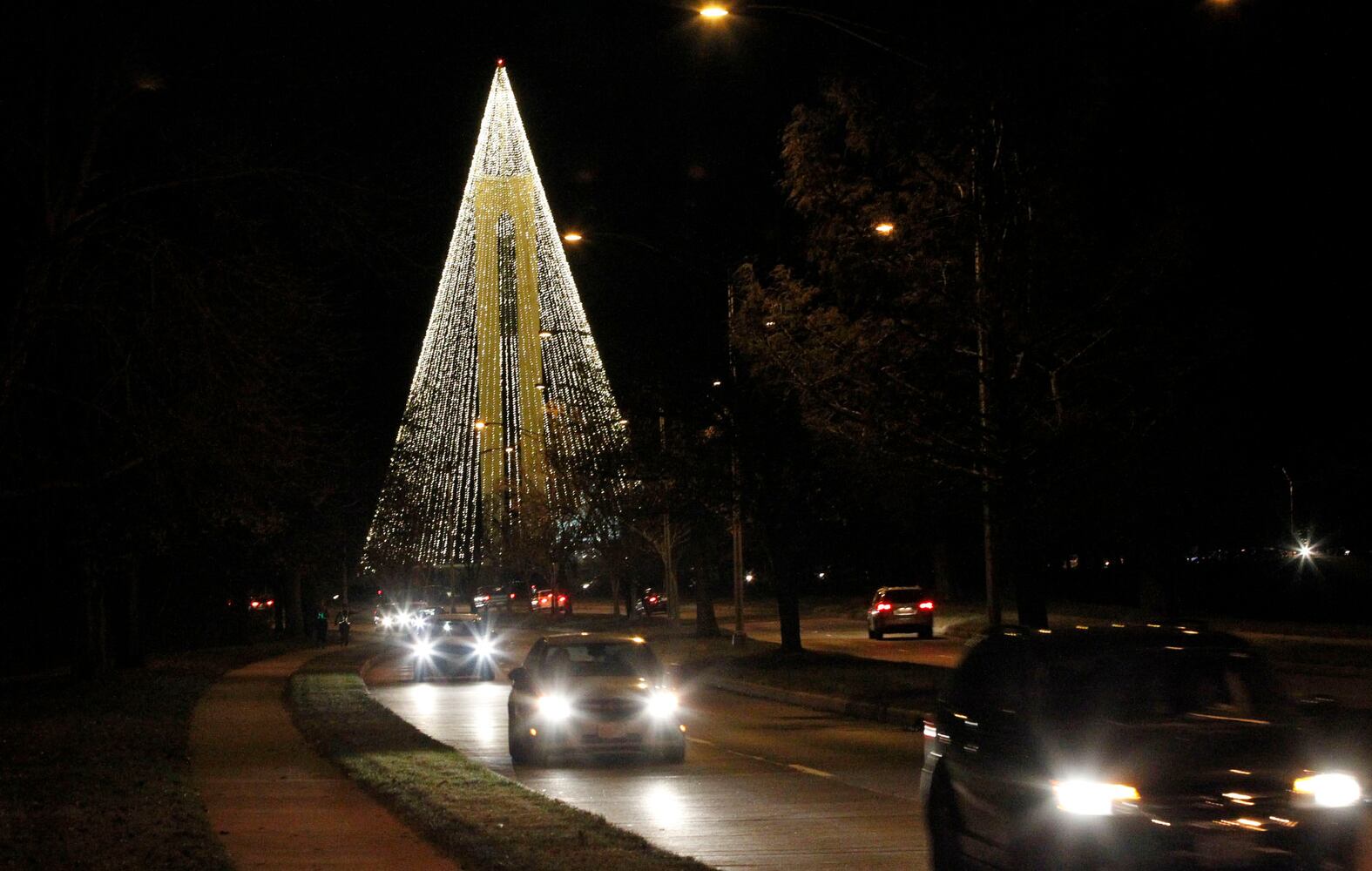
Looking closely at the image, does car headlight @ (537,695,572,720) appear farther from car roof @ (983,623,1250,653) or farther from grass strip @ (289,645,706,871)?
car roof @ (983,623,1250,653)

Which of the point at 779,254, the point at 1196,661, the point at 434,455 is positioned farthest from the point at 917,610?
the point at 1196,661

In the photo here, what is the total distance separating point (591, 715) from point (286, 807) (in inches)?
191

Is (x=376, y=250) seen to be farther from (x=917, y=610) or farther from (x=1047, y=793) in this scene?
(x=917, y=610)

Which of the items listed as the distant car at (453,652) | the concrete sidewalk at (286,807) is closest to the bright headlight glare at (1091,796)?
the concrete sidewalk at (286,807)

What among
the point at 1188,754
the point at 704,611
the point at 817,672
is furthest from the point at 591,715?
the point at 704,611

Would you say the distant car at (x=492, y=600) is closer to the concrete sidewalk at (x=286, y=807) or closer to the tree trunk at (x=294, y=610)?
the tree trunk at (x=294, y=610)

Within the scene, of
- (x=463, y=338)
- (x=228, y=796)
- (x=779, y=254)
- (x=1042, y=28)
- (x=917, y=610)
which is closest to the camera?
(x=228, y=796)

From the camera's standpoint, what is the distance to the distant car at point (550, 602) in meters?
84.2

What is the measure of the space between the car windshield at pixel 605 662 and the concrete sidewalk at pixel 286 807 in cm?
286

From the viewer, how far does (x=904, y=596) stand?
5328 centimetres

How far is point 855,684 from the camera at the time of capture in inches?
1117

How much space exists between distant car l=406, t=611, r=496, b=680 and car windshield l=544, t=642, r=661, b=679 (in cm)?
1892

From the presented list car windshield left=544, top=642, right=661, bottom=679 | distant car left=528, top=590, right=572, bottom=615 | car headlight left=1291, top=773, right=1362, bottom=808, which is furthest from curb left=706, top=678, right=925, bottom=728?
distant car left=528, top=590, right=572, bottom=615

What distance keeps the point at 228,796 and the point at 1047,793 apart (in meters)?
8.69
